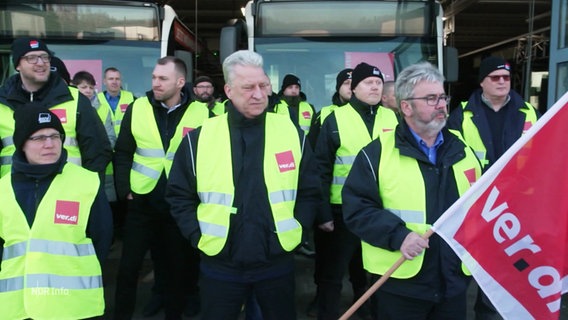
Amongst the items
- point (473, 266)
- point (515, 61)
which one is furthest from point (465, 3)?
point (473, 266)

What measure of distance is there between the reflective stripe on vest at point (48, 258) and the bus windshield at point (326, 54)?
12.7 feet

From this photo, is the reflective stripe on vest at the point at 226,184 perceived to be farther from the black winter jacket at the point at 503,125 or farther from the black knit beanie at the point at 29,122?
the black winter jacket at the point at 503,125

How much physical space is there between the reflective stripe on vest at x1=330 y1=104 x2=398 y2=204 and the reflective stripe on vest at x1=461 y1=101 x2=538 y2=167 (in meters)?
0.54

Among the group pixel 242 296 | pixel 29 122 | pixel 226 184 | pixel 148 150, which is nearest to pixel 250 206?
pixel 226 184

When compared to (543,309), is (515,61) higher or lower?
higher

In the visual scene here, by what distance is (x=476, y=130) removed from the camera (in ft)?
12.6

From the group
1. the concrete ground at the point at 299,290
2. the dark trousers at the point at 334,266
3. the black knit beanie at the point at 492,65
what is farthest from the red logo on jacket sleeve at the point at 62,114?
the black knit beanie at the point at 492,65

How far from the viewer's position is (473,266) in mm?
2383

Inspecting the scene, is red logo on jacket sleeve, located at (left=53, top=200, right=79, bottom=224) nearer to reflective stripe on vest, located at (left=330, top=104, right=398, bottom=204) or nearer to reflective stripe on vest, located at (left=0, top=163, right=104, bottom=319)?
reflective stripe on vest, located at (left=0, top=163, right=104, bottom=319)

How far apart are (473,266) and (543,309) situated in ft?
1.11

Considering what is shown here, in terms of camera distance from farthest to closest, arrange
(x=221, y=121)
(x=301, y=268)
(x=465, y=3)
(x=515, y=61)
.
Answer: (x=515, y=61), (x=465, y=3), (x=301, y=268), (x=221, y=121)

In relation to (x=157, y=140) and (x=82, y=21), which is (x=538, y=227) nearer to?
(x=157, y=140)

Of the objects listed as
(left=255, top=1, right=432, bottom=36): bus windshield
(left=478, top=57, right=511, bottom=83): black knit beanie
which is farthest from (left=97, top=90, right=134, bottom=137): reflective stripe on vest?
(left=478, top=57, right=511, bottom=83): black knit beanie

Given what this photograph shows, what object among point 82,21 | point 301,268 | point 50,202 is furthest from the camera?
point 82,21
